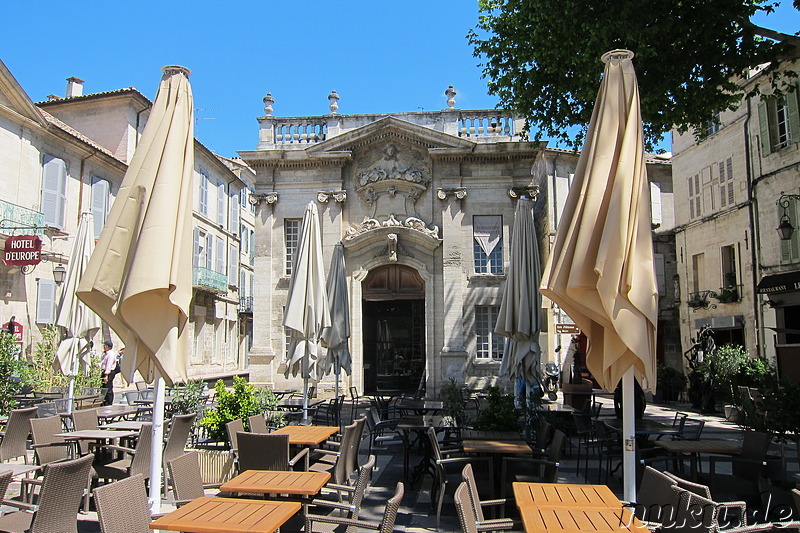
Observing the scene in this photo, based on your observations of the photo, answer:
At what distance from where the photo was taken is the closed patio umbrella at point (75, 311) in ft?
34.8

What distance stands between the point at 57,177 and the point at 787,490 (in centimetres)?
2047

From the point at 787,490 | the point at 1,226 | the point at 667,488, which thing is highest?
the point at 1,226

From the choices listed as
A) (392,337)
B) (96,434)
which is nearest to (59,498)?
(96,434)

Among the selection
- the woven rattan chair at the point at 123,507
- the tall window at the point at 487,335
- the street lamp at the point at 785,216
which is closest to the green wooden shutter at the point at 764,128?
the street lamp at the point at 785,216

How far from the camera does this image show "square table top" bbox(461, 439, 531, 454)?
626cm

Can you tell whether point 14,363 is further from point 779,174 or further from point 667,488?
point 779,174

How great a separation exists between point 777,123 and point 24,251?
20534mm

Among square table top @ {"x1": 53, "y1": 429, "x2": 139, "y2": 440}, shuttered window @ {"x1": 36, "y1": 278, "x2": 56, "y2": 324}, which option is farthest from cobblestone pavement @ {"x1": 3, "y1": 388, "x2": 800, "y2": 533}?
shuttered window @ {"x1": 36, "y1": 278, "x2": 56, "y2": 324}

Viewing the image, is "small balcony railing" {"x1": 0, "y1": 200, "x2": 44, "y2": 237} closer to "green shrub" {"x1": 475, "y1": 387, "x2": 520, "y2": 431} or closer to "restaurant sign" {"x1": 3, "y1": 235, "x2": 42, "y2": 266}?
"restaurant sign" {"x1": 3, "y1": 235, "x2": 42, "y2": 266}

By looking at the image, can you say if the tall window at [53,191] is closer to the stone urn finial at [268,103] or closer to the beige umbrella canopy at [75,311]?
the stone urn finial at [268,103]

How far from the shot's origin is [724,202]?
20.4m

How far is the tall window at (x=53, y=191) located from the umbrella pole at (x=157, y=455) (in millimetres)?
16826

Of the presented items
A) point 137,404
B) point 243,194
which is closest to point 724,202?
point 137,404

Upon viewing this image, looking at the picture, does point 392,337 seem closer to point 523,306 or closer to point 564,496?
point 523,306
